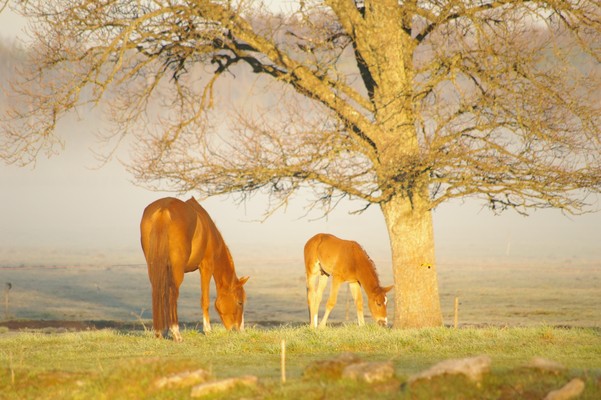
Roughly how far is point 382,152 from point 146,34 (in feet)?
19.8

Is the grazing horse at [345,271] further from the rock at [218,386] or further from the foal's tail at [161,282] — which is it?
the rock at [218,386]

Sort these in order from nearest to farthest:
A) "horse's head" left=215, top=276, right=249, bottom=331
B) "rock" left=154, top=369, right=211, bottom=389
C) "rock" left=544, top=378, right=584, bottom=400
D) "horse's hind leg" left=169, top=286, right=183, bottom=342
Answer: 1. "rock" left=544, top=378, right=584, bottom=400
2. "rock" left=154, top=369, right=211, bottom=389
3. "horse's hind leg" left=169, top=286, right=183, bottom=342
4. "horse's head" left=215, top=276, right=249, bottom=331

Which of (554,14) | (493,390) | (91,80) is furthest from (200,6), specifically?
(493,390)

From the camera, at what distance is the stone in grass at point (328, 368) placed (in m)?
11.1

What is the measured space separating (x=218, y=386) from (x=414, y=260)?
10279 millimetres

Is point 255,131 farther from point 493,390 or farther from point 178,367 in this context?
point 493,390

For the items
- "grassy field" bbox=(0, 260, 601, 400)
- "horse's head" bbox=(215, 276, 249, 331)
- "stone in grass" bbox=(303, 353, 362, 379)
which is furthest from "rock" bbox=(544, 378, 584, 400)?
"horse's head" bbox=(215, 276, 249, 331)

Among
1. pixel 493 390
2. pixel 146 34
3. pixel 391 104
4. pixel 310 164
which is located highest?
pixel 146 34

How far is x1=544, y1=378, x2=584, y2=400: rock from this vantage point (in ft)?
31.6

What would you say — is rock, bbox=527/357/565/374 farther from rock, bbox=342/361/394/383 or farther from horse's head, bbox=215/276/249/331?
horse's head, bbox=215/276/249/331

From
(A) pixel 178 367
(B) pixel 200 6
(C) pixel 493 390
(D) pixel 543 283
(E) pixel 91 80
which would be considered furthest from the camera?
(D) pixel 543 283

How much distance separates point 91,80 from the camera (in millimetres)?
20391

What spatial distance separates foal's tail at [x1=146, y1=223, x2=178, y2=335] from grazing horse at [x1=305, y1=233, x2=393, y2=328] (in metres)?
4.96

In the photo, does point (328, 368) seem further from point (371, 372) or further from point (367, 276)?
point (367, 276)
